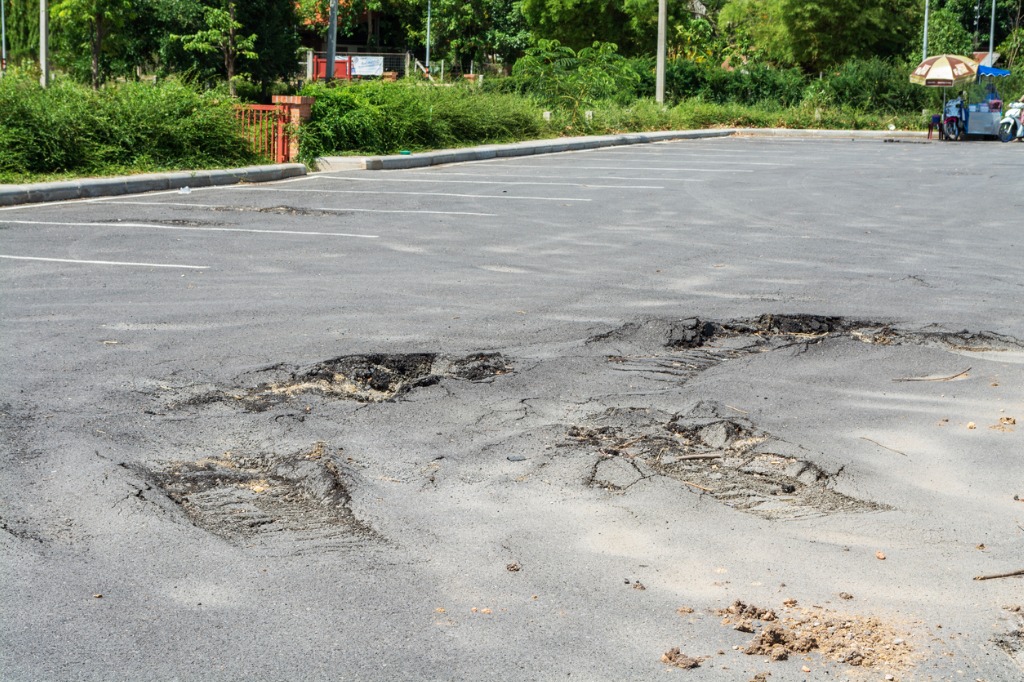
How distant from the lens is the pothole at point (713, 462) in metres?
5.16

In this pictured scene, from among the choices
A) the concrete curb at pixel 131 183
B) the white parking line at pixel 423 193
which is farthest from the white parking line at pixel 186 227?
the white parking line at pixel 423 193

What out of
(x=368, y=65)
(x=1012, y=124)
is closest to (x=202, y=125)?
(x=1012, y=124)

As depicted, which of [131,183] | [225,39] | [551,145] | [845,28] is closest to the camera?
[131,183]

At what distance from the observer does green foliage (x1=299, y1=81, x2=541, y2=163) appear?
76.0ft

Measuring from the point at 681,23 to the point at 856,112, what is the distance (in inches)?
848

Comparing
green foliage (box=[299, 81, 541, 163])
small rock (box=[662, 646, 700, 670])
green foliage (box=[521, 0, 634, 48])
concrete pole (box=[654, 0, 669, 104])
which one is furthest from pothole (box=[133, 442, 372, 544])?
green foliage (box=[521, 0, 634, 48])

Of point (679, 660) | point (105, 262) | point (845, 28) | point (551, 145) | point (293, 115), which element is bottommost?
point (679, 660)

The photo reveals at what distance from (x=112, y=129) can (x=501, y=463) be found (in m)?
15.6

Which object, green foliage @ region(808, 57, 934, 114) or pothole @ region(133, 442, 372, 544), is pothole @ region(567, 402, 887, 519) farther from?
green foliage @ region(808, 57, 934, 114)

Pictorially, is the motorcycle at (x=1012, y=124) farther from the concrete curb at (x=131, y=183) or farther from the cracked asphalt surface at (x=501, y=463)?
the cracked asphalt surface at (x=501, y=463)

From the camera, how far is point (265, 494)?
5121 millimetres

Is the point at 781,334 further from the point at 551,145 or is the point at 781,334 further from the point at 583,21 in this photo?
the point at 583,21

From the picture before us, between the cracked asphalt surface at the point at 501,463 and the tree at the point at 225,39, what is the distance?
114 feet

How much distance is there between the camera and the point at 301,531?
4.74 m
